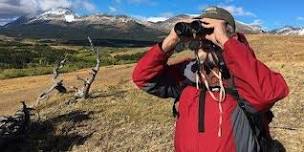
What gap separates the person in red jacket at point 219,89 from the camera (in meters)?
4.50

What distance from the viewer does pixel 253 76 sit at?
4465 mm

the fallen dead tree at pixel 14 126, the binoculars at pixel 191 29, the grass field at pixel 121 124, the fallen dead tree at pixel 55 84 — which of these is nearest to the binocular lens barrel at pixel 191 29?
the binoculars at pixel 191 29

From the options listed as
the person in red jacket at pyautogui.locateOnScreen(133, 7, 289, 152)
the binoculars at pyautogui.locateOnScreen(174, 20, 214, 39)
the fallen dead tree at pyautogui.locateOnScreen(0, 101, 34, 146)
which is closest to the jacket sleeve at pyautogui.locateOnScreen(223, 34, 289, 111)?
the person in red jacket at pyautogui.locateOnScreen(133, 7, 289, 152)

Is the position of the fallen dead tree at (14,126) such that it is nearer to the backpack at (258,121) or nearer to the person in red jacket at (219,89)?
the person in red jacket at (219,89)

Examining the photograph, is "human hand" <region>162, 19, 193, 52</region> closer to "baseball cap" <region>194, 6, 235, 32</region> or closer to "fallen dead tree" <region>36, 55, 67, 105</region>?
"baseball cap" <region>194, 6, 235, 32</region>

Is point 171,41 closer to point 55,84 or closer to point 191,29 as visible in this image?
point 191,29

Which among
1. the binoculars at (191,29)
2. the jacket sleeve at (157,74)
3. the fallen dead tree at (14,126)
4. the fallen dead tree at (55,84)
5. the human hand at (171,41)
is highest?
the binoculars at (191,29)

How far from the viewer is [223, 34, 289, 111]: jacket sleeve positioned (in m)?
4.47

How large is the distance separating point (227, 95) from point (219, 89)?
99mm

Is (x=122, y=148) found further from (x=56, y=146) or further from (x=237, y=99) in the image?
(x=237, y=99)

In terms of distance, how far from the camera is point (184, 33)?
4.53m

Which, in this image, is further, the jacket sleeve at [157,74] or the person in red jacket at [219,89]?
the jacket sleeve at [157,74]

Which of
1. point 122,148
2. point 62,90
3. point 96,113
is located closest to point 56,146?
point 122,148

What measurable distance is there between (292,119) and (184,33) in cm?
1009
